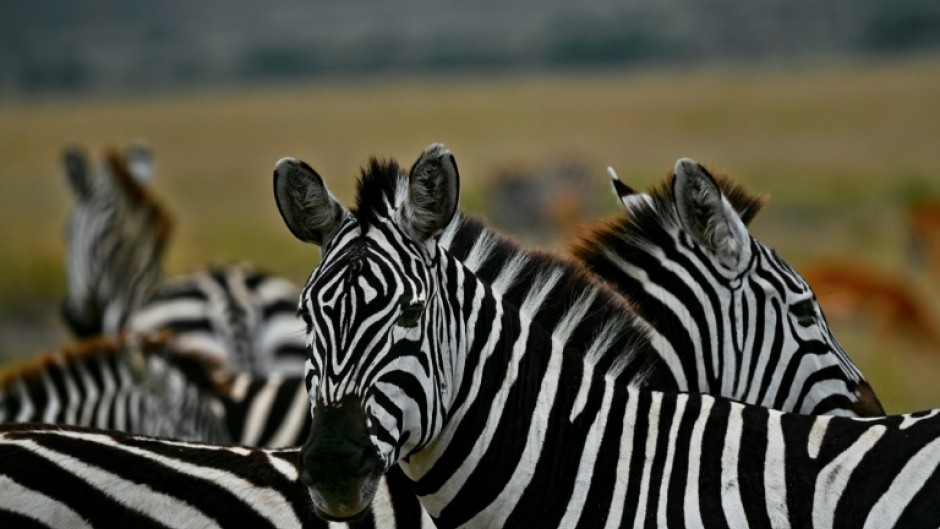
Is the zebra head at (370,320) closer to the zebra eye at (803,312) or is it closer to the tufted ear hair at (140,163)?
the zebra eye at (803,312)

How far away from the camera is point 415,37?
10619 cm

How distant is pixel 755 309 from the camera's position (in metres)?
5.21

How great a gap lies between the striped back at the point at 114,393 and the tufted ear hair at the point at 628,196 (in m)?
3.20

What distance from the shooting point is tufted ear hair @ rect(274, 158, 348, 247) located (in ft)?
13.6

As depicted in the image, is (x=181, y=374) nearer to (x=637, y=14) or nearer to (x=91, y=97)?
(x=91, y=97)

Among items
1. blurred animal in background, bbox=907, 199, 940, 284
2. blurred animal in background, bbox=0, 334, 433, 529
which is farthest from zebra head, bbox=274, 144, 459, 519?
blurred animal in background, bbox=907, 199, 940, 284

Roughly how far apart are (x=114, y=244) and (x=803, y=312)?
779cm

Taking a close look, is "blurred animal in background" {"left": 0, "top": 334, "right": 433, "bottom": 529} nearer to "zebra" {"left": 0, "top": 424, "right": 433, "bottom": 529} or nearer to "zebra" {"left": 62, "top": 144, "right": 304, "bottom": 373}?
"zebra" {"left": 0, "top": 424, "right": 433, "bottom": 529}

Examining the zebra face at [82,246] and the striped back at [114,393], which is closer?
the striped back at [114,393]

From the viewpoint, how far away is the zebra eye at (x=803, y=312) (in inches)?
204

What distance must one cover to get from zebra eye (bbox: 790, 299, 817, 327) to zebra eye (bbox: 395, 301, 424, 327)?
6.42ft

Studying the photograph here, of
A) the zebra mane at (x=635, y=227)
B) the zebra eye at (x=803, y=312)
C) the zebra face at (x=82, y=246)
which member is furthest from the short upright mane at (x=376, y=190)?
the zebra face at (x=82, y=246)

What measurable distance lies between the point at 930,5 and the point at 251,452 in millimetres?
94641

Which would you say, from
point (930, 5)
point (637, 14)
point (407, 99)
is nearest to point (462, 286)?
point (407, 99)
